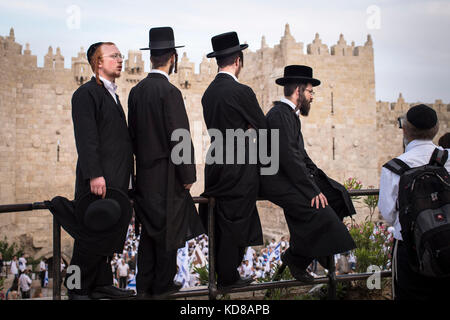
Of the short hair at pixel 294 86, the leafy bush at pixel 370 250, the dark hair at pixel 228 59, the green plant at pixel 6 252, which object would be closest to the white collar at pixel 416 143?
the short hair at pixel 294 86

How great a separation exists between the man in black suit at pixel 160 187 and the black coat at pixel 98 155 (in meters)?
0.13

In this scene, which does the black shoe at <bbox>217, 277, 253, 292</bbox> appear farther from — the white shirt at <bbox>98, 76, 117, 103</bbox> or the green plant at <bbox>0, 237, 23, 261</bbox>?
the green plant at <bbox>0, 237, 23, 261</bbox>

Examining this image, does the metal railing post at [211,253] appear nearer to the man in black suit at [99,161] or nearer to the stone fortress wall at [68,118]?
the man in black suit at [99,161]

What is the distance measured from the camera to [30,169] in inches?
807

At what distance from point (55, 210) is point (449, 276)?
2532 millimetres

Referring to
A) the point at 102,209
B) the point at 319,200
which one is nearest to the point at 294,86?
the point at 319,200

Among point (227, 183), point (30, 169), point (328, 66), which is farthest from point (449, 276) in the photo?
point (30, 169)

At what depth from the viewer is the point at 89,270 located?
3.16m

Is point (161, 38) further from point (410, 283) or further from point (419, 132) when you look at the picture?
point (410, 283)

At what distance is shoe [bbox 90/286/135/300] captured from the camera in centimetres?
317

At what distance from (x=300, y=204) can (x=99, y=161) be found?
159 centimetres
